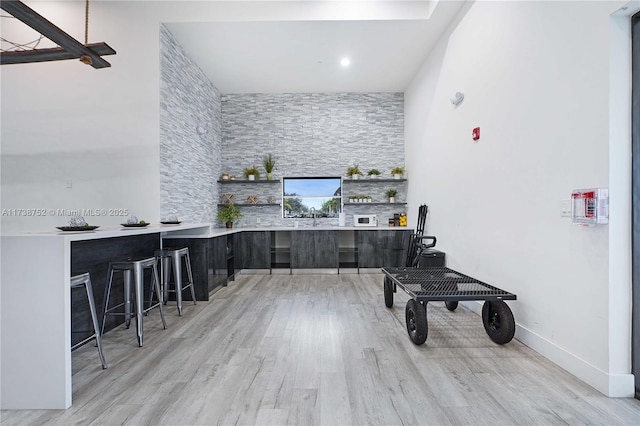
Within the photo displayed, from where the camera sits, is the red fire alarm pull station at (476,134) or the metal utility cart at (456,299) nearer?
the metal utility cart at (456,299)

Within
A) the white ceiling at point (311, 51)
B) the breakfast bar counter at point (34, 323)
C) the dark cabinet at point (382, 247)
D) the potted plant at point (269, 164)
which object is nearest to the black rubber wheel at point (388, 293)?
the dark cabinet at point (382, 247)

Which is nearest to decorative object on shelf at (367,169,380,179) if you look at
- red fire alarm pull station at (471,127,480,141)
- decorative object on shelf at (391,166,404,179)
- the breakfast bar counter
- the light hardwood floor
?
decorative object on shelf at (391,166,404,179)

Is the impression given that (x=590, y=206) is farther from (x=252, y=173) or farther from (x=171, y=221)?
(x=252, y=173)

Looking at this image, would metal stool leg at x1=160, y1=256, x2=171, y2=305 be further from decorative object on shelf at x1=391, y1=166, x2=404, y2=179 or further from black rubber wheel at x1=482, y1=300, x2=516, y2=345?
decorative object on shelf at x1=391, y1=166, x2=404, y2=179

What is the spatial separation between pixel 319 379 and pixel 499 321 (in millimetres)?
1557

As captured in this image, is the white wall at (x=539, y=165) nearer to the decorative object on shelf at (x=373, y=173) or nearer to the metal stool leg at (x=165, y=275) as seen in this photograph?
the decorative object on shelf at (x=373, y=173)

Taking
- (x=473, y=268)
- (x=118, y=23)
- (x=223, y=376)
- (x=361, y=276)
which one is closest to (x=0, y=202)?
(x=118, y=23)

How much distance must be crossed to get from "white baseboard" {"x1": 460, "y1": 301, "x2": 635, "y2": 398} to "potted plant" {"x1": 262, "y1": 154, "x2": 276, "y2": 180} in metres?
4.62

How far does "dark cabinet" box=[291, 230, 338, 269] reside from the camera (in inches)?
223

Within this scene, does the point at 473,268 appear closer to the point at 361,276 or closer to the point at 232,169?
the point at 361,276

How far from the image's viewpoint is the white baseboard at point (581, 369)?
5.99ft

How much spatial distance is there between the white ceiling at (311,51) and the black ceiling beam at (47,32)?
1.48 metres

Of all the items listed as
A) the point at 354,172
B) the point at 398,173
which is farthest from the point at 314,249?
the point at 398,173

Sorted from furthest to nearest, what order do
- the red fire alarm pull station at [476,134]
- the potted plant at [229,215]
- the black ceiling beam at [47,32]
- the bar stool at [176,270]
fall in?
the potted plant at [229,215] → the bar stool at [176,270] → the red fire alarm pull station at [476,134] → the black ceiling beam at [47,32]
